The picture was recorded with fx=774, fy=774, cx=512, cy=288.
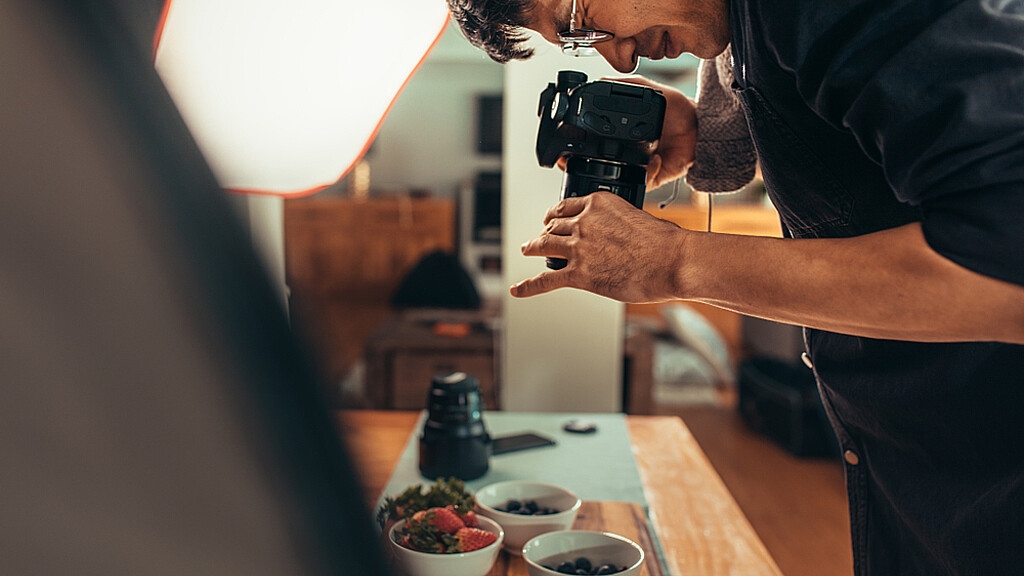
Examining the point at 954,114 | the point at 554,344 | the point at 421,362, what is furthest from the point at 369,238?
the point at 954,114

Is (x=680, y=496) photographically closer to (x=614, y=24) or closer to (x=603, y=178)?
(x=603, y=178)

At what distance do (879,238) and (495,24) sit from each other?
16.2 inches

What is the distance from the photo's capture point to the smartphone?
1.32 meters

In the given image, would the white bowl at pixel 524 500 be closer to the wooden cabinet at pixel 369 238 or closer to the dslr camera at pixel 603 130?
the dslr camera at pixel 603 130

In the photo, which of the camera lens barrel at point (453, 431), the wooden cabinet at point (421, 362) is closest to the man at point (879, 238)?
the camera lens barrel at point (453, 431)

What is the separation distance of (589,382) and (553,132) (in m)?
1.09

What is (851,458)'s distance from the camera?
31.4 inches

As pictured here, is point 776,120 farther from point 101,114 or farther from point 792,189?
point 101,114

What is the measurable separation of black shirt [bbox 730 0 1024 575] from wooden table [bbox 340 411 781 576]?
0.18 meters

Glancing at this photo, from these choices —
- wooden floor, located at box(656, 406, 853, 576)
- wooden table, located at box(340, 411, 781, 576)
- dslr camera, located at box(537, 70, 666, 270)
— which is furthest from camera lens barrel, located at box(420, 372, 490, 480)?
wooden floor, located at box(656, 406, 853, 576)

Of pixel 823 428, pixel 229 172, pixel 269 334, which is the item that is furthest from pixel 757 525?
pixel 269 334

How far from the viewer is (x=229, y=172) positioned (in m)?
0.62

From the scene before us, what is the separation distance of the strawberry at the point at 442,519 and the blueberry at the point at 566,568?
0.38 ft

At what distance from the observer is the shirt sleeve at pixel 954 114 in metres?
0.51
